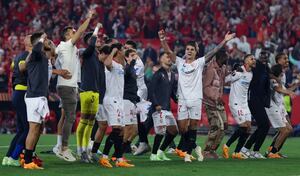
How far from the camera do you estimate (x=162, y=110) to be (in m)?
19.4

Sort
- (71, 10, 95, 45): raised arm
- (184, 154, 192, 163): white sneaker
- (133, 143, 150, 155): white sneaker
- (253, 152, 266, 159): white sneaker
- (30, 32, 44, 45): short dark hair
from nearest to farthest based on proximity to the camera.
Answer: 1. (30, 32, 44, 45): short dark hair
2. (71, 10, 95, 45): raised arm
3. (184, 154, 192, 163): white sneaker
4. (133, 143, 150, 155): white sneaker
5. (253, 152, 266, 159): white sneaker

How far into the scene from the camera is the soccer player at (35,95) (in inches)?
630

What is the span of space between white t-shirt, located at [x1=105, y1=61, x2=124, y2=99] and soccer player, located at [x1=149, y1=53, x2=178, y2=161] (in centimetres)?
164

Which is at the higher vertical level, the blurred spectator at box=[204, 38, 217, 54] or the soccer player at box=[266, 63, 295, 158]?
the blurred spectator at box=[204, 38, 217, 54]

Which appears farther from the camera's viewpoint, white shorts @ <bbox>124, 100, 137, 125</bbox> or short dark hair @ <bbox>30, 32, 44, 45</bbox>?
white shorts @ <bbox>124, 100, 137, 125</bbox>

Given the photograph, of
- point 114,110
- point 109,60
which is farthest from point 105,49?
point 114,110

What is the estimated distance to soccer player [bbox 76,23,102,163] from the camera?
17.6 meters

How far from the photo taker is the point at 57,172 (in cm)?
1566

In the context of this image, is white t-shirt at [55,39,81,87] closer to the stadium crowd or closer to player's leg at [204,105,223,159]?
player's leg at [204,105,223,159]

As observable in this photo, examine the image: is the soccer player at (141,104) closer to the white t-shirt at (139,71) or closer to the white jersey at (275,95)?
the white t-shirt at (139,71)

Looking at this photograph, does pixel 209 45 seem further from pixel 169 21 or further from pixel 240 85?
pixel 240 85

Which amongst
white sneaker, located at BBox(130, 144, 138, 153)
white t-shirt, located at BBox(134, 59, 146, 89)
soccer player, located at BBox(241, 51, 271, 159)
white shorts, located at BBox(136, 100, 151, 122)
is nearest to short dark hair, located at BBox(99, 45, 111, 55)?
white t-shirt, located at BBox(134, 59, 146, 89)

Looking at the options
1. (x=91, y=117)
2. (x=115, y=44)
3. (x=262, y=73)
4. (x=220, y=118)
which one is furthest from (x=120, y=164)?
(x=262, y=73)

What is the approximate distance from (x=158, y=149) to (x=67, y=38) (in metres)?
3.16
